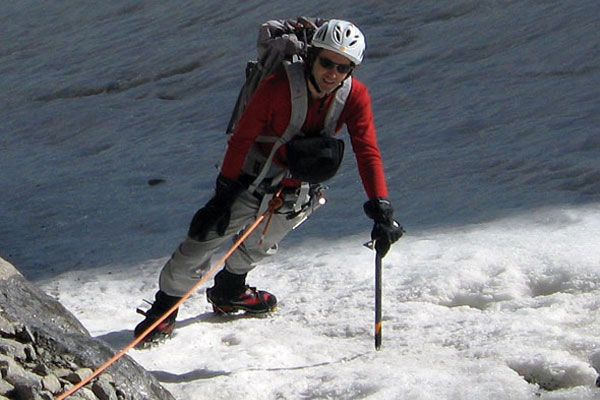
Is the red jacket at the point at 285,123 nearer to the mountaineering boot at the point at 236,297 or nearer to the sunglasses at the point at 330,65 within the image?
the sunglasses at the point at 330,65

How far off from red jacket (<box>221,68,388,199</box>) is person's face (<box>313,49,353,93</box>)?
0.15 m

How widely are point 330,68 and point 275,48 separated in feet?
1.53

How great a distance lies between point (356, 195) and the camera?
994 cm

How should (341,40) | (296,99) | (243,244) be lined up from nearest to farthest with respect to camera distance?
(341,40)
(296,99)
(243,244)

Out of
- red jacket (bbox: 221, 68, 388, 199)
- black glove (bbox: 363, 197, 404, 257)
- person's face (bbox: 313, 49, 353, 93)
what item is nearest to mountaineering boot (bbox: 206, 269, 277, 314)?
red jacket (bbox: 221, 68, 388, 199)

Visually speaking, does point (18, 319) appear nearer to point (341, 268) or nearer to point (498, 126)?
point (341, 268)

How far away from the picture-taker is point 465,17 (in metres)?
14.8

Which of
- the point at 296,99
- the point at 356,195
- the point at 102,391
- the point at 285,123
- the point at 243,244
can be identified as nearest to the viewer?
the point at 102,391

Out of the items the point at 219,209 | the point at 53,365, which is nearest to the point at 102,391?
the point at 53,365

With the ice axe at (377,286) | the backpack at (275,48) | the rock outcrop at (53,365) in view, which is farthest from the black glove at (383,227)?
the rock outcrop at (53,365)

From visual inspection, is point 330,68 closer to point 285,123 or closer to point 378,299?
point 285,123

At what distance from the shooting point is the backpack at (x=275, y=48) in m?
5.99

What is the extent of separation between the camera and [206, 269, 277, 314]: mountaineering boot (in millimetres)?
6973

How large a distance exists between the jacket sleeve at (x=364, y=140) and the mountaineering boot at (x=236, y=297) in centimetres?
140
